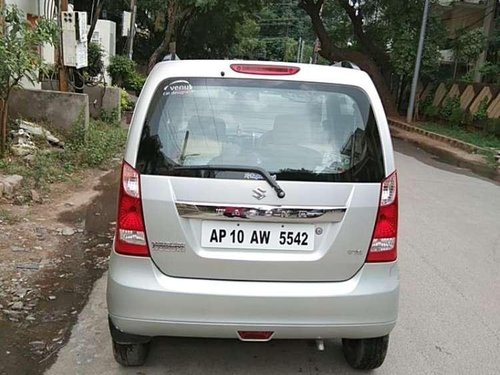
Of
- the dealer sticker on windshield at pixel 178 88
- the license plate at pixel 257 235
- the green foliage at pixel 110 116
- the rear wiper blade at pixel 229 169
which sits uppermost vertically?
the dealer sticker on windshield at pixel 178 88

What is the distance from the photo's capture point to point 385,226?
286 cm

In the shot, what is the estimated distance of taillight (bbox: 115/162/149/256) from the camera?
8.92 feet

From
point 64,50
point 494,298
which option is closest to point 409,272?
point 494,298

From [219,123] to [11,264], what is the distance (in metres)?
2.77

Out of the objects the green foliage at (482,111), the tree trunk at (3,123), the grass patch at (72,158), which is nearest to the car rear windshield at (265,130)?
the grass patch at (72,158)

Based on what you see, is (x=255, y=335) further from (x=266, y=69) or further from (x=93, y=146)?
(x=93, y=146)

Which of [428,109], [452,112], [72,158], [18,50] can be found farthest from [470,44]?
[18,50]

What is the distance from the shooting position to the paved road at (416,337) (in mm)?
3287

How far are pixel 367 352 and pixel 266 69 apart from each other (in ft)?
5.61

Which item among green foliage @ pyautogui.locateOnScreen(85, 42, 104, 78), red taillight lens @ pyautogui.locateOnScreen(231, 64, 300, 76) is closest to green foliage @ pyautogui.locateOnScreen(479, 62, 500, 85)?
green foliage @ pyautogui.locateOnScreen(85, 42, 104, 78)

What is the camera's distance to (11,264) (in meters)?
4.62

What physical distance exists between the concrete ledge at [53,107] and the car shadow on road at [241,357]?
21.1 ft

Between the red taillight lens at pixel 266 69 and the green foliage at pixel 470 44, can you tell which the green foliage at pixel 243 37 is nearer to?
the green foliage at pixel 470 44

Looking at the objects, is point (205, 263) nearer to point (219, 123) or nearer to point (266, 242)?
point (266, 242)
